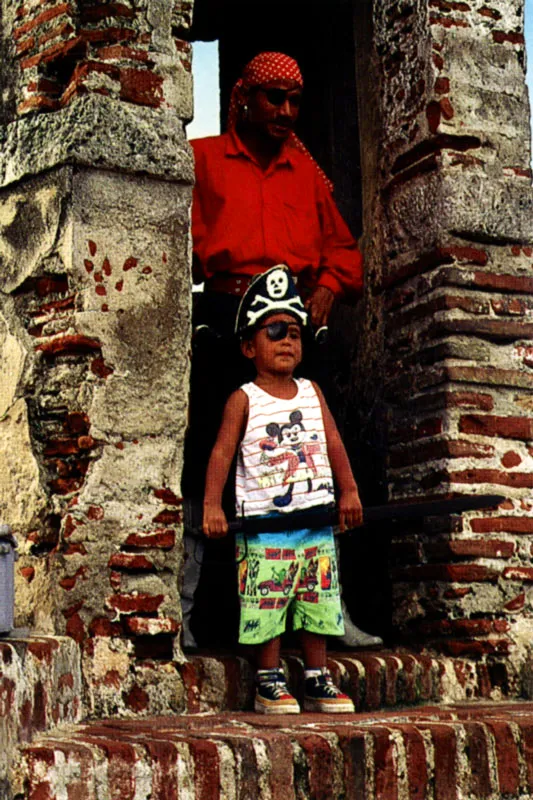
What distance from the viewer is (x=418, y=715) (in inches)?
177

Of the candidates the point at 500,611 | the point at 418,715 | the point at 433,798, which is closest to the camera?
the point at 433,798

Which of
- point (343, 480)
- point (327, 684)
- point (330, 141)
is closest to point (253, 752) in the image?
point (327, 684)

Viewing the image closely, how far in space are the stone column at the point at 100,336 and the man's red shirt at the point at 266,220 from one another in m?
0.52

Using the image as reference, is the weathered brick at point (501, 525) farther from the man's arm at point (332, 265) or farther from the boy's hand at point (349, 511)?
the man's arm at point (332, 265)

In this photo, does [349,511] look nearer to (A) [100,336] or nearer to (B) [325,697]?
(B) [325,697]

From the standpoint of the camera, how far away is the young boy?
458 centimetres

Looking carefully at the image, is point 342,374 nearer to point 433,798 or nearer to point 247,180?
point 247,180

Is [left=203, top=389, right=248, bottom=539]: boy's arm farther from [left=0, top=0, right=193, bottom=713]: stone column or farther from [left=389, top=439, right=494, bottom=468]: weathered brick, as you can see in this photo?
[left=389, top=439, right=494, bottom=468]: weathered brick

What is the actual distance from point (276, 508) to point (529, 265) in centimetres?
169

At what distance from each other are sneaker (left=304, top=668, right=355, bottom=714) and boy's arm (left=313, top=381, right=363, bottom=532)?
0.49 meters

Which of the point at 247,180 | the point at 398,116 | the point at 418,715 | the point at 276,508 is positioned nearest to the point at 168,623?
the point at 276,508

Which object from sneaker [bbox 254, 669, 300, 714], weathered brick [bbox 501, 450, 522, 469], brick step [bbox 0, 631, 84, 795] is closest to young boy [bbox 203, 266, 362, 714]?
sneaker [bbox 254, 669, 300, 714]

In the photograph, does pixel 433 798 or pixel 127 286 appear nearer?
pixel 433 798

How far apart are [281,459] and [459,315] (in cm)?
119
